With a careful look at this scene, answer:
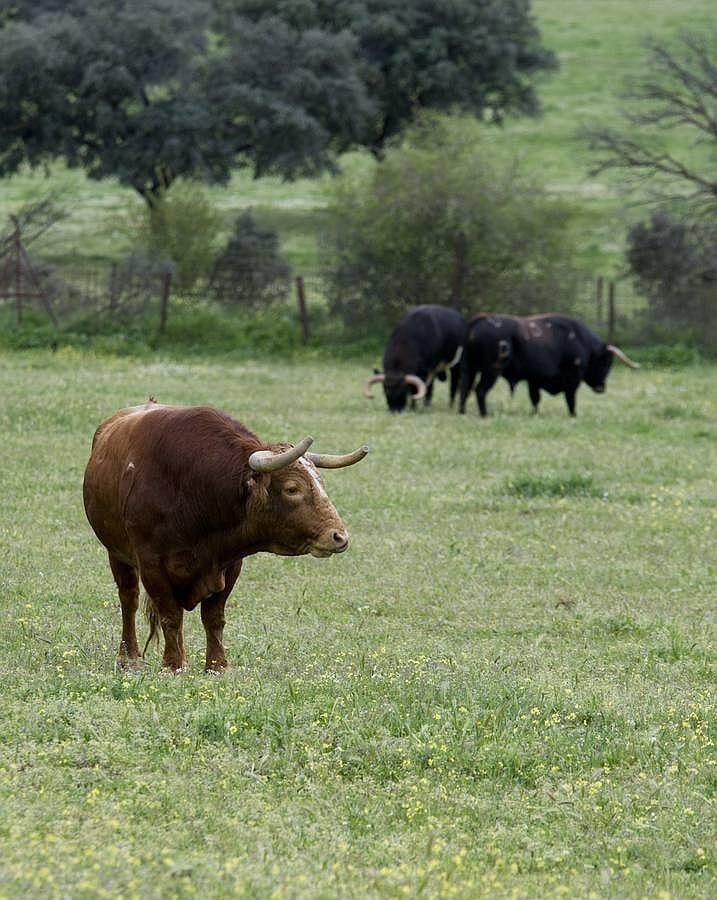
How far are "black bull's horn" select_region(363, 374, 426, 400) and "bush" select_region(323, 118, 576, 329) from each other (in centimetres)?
905

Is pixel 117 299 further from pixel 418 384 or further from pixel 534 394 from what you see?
pixel 534 394

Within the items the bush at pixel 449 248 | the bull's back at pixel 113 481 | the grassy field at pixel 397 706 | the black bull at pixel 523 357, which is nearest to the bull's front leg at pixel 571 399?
the black bull at pixel 523 357

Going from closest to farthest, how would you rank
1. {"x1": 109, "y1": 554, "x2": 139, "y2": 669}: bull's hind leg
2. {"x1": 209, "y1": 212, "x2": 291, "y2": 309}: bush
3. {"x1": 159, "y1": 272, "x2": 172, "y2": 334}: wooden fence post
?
{"x1": 109, "y1": 554, "x2": 139, "y2": 669}: bull's hind leg
{"x1": 159, "y1": 272, "x2": 172, "y2": 334}: wooden fence post
{"x1": 209, "y1": 212, "x2": 291, "y2": 309}: bush

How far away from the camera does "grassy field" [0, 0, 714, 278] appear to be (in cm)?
4459

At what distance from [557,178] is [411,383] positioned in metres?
33.5

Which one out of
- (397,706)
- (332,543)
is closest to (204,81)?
(332,543)

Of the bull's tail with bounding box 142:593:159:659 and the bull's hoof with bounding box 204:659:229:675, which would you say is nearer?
the bull's hoof with bounding box 204:659:229:675

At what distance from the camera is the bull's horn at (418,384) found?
2162cm

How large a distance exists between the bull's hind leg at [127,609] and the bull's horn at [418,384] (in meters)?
12.9

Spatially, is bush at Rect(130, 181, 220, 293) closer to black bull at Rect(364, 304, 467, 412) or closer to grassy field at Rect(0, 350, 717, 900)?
black bull at Rect(364, 304, 467, 412)

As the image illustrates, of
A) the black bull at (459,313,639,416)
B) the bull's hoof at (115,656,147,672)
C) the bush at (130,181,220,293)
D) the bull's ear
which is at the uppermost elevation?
the bush at (130,181,220,293)

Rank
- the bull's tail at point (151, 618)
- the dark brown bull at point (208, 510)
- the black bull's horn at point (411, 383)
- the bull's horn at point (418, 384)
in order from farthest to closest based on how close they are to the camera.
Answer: the black bull's horn at point (411, 383), the bull's horn at point (418, 384), the bull's tail at point (151, 618), the dark brown bull at point (208, 510)

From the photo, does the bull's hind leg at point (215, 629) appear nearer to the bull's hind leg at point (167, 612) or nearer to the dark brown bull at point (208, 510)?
the dark brown bull at point (208, 510)

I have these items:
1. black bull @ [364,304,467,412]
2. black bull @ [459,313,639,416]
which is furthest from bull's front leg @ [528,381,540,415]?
black bull @ [364,304,467,412]
